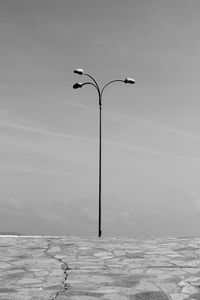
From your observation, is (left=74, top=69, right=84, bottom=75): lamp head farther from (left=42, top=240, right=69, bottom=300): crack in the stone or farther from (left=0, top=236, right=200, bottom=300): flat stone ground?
(left=42, top=240, right=69, bottom=300): crack in the stone

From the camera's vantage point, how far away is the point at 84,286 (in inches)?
302

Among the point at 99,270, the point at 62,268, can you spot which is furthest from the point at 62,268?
the point at 99,270

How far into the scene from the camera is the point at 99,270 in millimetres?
9266

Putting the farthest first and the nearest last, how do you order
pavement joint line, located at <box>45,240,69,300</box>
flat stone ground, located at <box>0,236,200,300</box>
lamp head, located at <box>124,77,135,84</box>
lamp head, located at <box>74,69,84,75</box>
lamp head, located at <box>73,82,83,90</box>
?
1. lamp head, located at <box>124,77,135,84</box>
2. lamp head, located at <box>73,82,83,90</box>
3. lamp head, located at <box>74,69,84,75</box>
4. flat stone ground, located at <box>0,236,200,300</box>
5. pavement joint line, located at <box>45,240,69,300</box>

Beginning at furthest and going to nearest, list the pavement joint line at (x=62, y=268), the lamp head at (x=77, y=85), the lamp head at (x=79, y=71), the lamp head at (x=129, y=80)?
the lamp head at (x=129, y=80) → the lamp head at (x=77, y=85) → the lamp head at (x=79, y=71) → the pavement joint line at (x=62, y=268)

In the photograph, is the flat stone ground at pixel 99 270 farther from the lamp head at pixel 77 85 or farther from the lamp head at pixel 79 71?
the lamp head at pixel 79 71

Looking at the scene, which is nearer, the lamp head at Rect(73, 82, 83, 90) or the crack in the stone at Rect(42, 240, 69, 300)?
the crack in the stone at Rect(42, 240, 69, 300)

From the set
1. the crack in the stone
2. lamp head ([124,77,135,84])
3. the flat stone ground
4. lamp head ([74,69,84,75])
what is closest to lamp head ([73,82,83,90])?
lamp head ([74,69,84,75])

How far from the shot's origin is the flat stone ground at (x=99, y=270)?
721 cm

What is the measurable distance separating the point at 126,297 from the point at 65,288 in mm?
1190

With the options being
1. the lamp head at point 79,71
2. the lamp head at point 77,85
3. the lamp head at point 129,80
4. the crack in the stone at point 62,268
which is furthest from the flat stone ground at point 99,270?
the lamp head at point 129,80

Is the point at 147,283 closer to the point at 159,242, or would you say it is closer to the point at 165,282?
the point at 165,282

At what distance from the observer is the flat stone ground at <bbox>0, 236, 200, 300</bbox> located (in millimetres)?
7207

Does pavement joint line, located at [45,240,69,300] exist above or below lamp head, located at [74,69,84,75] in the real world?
below
